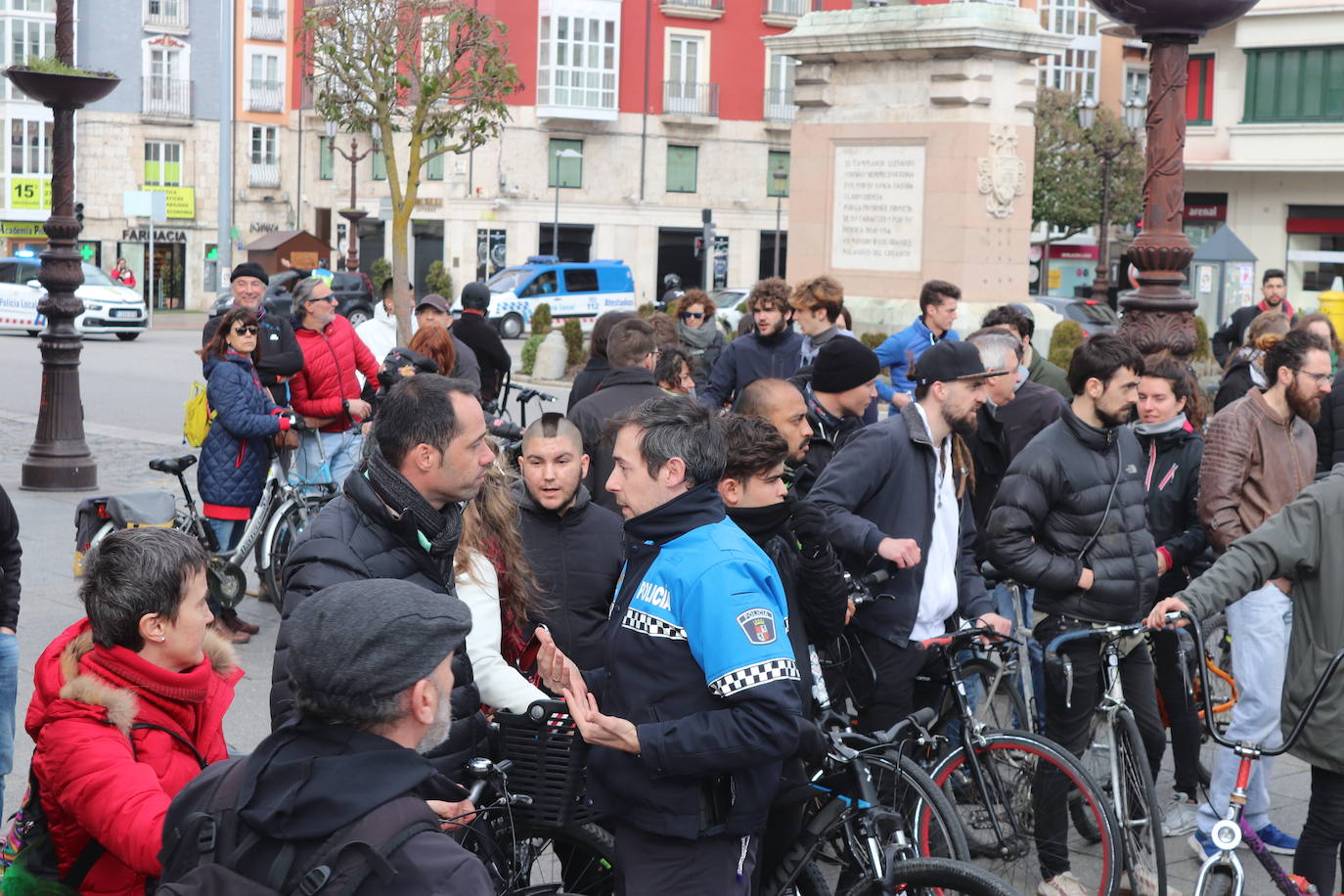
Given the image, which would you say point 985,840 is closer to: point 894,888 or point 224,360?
point 894,888

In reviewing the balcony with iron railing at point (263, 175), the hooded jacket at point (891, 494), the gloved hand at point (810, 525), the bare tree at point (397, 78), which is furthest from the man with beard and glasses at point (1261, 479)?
→ the balcony with iron railing at point (263, 175)

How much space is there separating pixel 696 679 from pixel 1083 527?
2.62 m

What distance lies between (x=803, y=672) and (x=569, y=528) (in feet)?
3.06

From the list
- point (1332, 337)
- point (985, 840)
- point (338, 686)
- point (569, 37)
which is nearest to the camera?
point (338, 686)

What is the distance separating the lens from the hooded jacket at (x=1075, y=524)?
5.92 meters

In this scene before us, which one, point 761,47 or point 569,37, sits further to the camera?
point 761,47

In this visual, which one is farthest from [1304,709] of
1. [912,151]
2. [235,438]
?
[912,151]

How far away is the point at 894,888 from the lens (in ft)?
14.0

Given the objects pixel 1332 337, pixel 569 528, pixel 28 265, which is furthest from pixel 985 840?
pixel 28 265

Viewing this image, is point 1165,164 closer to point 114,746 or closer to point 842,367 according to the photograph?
point 842,367

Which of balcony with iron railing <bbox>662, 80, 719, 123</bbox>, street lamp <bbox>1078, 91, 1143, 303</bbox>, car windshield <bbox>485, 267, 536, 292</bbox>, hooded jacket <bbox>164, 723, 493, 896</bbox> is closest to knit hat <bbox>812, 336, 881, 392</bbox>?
hooded jacket <bbox>164, 723, 493, 896</bbox>

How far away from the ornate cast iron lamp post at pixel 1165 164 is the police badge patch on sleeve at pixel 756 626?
6.59 metres

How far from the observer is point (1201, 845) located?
244 inches

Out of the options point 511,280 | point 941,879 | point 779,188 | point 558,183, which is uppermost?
point 779,188
